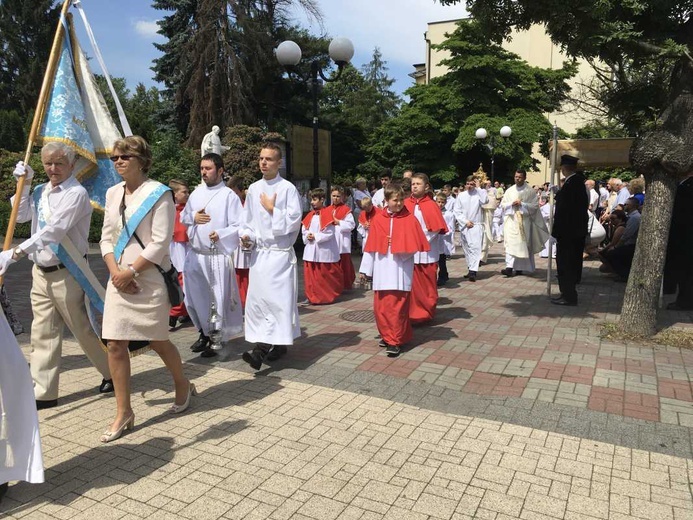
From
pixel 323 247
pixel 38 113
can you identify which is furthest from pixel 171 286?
pixel 323 247

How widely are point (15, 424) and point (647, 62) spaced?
6992 millimetres

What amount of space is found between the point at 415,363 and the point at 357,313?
8.17 feet

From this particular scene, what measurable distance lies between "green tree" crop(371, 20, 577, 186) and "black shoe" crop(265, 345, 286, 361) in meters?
29.1

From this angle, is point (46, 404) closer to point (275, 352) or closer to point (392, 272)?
point (275, 352)

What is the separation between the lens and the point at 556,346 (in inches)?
245

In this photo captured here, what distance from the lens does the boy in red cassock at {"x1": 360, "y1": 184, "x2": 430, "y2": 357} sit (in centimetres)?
589

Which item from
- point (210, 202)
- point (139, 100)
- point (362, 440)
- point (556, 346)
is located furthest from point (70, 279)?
point (139, 100)

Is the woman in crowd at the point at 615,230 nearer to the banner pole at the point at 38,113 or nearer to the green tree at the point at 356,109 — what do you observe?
the banner pole at the point at 38,113

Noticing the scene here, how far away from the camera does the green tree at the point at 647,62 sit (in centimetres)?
587

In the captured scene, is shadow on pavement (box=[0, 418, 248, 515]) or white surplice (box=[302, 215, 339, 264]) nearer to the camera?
shadow on pavement (box=[0, 418, 248, 515])

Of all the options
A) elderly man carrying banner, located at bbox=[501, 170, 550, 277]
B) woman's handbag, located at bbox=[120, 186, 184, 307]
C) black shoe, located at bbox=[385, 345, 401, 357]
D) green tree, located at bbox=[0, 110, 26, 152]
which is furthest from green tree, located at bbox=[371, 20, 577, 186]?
woman's handbag, located at bbox=[120, 186, 184, 307]

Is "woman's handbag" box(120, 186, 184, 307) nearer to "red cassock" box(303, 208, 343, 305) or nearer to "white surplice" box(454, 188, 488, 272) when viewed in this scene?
"red cassock" box(303, 208, 343, 305)

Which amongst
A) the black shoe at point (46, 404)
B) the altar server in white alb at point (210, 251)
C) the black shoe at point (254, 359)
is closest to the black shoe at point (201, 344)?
the altar server in white alb at point (210, 251)

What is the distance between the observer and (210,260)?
589 centimetres
